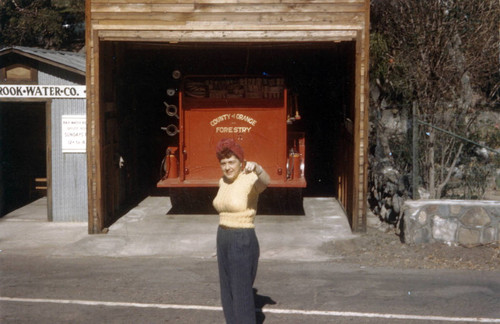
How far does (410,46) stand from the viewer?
42.7 feet

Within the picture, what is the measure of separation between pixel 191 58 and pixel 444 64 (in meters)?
6.52

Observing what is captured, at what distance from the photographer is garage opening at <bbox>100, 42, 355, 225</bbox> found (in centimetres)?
1310

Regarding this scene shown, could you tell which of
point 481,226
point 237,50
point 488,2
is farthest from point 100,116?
point 488,2

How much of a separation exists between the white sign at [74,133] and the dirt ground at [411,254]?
5.18 metres

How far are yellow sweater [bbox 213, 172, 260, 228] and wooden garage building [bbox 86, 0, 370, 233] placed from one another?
555 centimetres

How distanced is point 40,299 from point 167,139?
9.82 metres

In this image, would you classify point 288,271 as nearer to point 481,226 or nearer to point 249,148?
point 481,226

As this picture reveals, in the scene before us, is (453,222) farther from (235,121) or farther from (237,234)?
(237,234)

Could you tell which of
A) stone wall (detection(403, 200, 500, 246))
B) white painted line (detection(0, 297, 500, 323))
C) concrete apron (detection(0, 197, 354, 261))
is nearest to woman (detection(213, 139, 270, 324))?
white painted line (detection(0, 297, 500, 323))

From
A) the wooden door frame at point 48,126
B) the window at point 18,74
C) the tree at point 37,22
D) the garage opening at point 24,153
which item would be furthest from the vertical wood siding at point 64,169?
the tree at point 37,22

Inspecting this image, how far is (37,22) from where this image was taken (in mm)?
25094

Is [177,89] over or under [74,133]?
over

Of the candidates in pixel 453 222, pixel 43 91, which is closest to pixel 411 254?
pixel 453 222

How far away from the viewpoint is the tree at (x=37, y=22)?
82.4 ft
